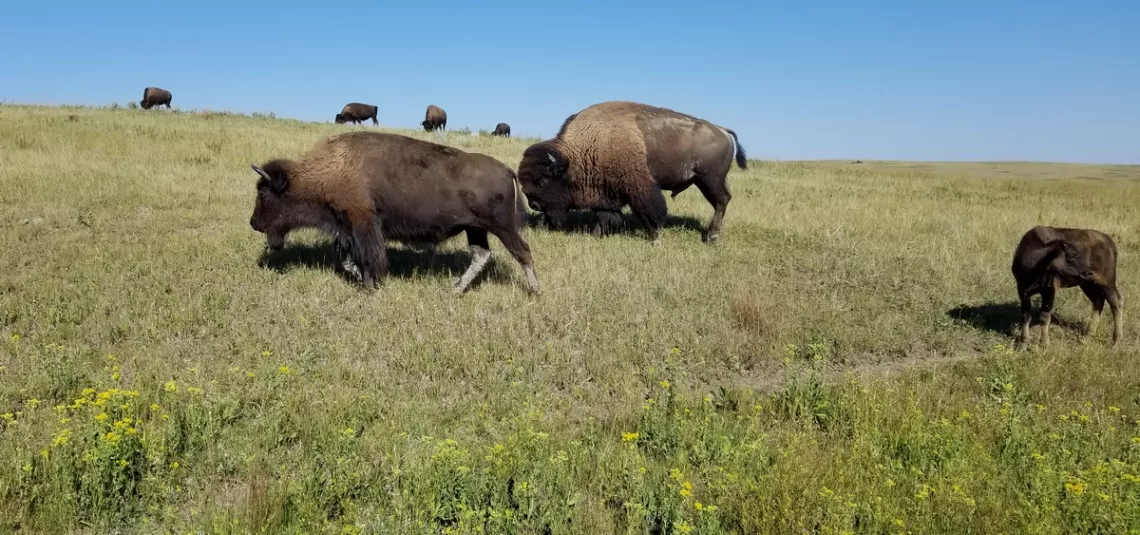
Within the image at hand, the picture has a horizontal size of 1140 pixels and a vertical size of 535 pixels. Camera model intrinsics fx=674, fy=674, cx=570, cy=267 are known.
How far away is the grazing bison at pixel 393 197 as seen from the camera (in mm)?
8180

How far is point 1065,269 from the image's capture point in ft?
23.6

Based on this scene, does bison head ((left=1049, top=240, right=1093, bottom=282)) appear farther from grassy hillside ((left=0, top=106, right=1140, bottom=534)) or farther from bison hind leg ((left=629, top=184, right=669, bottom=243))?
bison hind leg ((left=629, top=184, right=669, bottom=243))

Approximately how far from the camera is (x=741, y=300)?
760 cm

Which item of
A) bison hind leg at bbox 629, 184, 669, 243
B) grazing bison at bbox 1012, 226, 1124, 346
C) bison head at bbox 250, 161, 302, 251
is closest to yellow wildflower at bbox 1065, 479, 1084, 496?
grazing bison at bbox 1012, 226, 1124, 346

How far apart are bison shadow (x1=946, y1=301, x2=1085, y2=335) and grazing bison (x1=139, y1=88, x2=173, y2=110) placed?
45.5 meters

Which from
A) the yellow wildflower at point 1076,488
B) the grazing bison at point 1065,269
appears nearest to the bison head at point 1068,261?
the grazing bison at point 1065,269

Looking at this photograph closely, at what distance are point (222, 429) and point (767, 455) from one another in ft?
11.8

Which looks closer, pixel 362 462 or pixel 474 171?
pixel 362 462

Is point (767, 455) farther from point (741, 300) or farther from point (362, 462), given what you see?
point (741, 300)

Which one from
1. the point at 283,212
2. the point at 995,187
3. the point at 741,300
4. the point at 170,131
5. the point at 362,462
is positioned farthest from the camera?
the point at 995,187

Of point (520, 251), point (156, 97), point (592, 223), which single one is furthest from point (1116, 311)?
point (156, 97)

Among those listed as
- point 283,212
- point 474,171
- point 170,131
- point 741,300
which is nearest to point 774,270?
point 741,300

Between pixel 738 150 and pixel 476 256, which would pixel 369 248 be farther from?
pixel 738 150

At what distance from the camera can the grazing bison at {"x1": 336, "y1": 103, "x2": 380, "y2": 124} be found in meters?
44.7
